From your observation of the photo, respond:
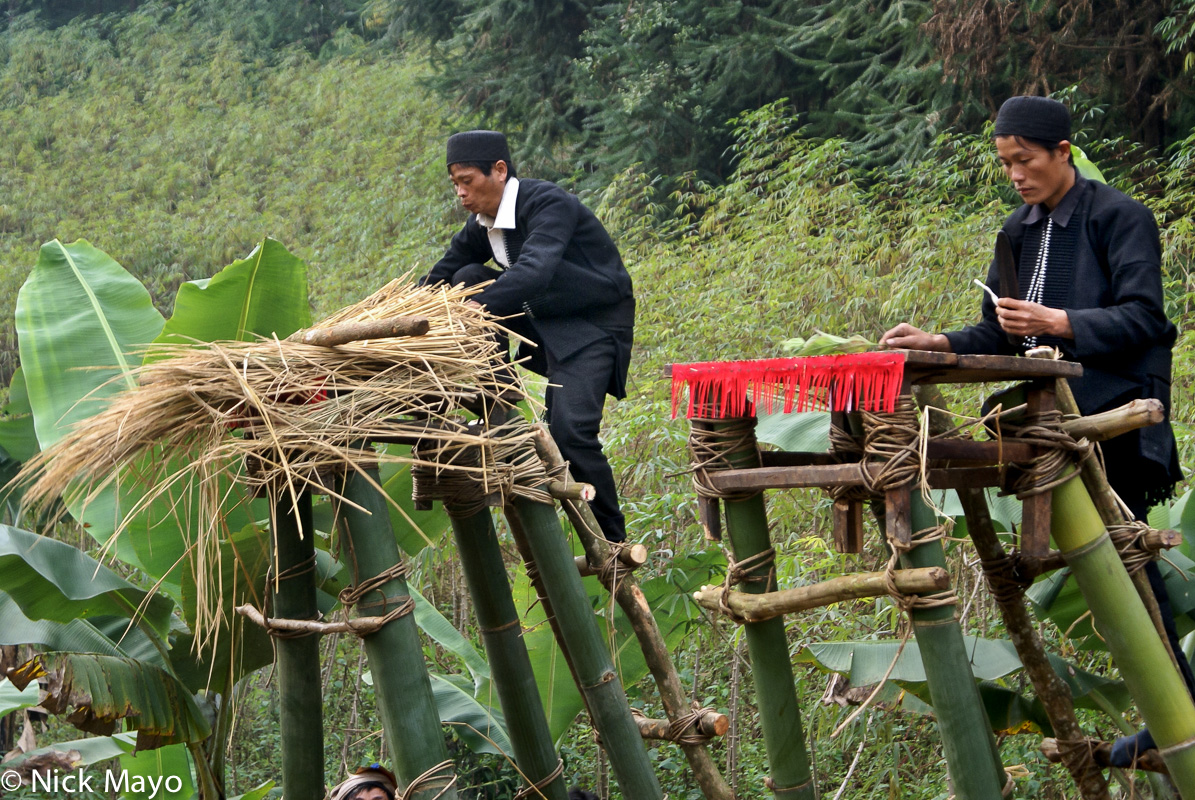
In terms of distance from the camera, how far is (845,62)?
389 inches

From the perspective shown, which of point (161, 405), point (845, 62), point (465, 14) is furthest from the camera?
point (465, 14)

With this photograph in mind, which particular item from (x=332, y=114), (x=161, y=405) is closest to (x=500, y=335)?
(x=161, y=405)

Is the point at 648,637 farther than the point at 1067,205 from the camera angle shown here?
Yes

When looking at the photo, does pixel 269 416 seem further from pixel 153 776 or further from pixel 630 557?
pixel 153 776

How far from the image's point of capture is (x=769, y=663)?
234 centimetres

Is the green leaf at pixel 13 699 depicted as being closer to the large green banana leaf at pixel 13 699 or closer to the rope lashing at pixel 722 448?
the large green banana leaf at pixel 13 699

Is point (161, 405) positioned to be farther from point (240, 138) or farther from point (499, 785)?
point (240, 138)

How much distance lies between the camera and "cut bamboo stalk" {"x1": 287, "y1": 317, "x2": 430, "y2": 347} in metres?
2.16

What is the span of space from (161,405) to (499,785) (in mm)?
3619

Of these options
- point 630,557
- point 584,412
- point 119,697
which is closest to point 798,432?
point 584,412

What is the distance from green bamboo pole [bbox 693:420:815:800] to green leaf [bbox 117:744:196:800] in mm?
3071

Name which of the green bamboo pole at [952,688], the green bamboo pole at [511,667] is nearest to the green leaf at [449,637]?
the green bamboo pole at [511,667]

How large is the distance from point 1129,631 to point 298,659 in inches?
72.4

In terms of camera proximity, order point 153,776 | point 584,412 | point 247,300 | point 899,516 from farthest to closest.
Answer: point 153,776 → point 247,300 → point 584,412 → point 899,516
